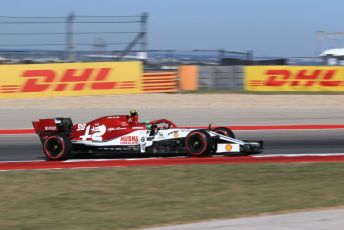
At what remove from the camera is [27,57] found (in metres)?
24.7

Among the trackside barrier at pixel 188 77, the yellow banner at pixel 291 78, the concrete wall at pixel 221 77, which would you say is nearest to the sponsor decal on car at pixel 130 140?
the trackside barrier at pixel 188 77

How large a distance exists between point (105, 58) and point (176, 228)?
772 inches

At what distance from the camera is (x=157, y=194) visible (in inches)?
336

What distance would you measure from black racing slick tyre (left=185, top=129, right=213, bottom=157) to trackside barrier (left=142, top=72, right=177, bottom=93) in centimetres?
1358

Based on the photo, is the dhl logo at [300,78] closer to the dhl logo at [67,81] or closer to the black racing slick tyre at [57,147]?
the dhl logo at [67,81]

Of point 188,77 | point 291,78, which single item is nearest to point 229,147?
point 188,77

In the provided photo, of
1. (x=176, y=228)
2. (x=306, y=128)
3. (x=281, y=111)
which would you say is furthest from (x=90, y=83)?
(x=176, y=228)

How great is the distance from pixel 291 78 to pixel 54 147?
56.2 feet

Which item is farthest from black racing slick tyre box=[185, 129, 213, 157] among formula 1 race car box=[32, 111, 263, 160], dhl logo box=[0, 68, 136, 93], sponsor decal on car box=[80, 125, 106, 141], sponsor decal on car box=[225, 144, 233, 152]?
dhl logo box=[0, 68, 136, 93]

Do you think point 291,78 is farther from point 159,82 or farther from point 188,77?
point 159,82

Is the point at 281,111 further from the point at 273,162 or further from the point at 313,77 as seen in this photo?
the point at 273,162

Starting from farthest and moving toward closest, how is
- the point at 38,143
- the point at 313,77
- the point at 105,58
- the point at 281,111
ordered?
the point at 313,77 → the point at 105,58 → the point at 281,111 → the point at 38,143

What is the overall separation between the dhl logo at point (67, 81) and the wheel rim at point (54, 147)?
1183 centimetres

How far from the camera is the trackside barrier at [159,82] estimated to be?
25406 mm
